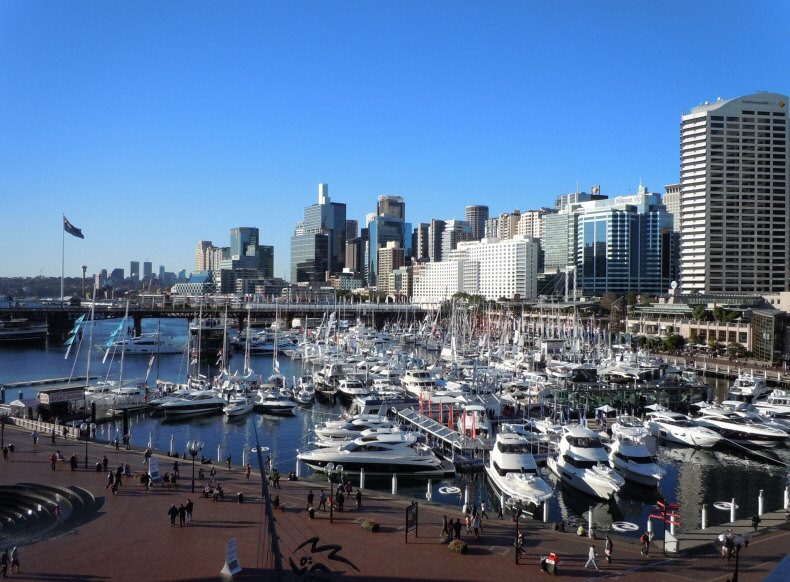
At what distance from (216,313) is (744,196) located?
394ft

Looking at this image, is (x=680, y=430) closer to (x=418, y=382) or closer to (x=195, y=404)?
(x=418, y=382)

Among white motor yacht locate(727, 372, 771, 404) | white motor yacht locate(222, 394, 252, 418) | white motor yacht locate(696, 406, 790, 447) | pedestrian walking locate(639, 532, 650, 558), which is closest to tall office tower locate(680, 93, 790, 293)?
white motor yacht locate(727, 372, 771, 404)

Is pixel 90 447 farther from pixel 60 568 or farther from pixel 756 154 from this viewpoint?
pixel 756 154

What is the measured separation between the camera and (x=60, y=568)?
18891 mm

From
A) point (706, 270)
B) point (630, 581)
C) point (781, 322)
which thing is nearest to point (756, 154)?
point (706, 270)

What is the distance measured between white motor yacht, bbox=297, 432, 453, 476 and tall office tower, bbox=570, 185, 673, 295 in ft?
552

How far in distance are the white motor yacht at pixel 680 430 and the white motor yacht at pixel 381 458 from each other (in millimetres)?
16219

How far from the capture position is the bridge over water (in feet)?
434

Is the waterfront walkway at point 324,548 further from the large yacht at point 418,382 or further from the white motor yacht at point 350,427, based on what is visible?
the large yacht at point 418,382

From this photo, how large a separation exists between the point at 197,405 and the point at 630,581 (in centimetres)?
4189

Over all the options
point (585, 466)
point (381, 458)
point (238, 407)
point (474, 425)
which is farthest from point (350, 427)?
point (585, 466)

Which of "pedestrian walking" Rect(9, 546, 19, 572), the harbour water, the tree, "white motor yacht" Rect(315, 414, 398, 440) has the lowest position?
the harbour water

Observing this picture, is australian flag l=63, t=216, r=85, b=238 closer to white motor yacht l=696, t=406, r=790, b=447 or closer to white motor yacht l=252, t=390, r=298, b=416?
white motor yacht l=252, t=390, r=298, b=416

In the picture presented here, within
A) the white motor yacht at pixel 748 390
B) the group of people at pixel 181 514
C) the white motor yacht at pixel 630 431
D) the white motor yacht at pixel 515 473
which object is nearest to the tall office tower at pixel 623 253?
the white motor yacht at pixel 748 390
